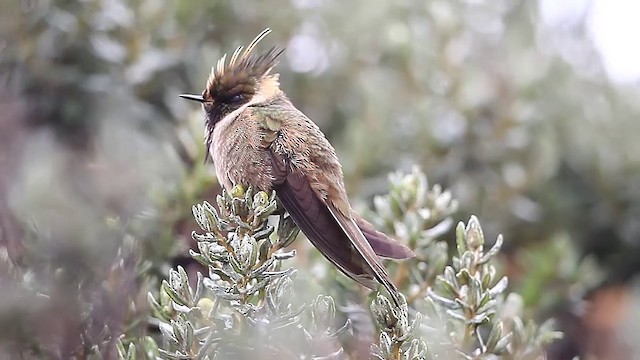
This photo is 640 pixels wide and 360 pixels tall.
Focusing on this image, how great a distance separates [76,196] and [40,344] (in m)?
0.94

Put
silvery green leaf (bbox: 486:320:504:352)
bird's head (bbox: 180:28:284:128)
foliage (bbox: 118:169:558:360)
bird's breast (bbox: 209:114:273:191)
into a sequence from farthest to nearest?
bird's head (bbox: 180:28:284:128)
bird's breast (bbox: 209:114:273:191)
silvery green leaf (bbox: 486:320:504:352)
foliage (bbox: 118:169:558:360)

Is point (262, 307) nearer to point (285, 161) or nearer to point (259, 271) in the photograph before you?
point (259, 271)

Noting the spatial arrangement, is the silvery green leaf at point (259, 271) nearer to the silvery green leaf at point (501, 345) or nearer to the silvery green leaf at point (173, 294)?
the silvery green leaf at point (173, 294)

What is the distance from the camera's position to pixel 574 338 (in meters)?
3.68

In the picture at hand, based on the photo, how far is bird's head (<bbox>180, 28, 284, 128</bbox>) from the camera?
2.78 meters

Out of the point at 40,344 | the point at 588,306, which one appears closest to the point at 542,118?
the point at 588,306

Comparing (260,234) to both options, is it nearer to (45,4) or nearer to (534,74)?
(45,4)

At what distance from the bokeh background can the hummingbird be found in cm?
41

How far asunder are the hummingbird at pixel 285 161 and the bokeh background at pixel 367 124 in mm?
405

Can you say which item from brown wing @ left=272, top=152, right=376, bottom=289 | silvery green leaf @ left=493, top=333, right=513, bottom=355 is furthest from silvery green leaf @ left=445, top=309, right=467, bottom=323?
brown wing @ left=272, top=152, right=376, bottom=289

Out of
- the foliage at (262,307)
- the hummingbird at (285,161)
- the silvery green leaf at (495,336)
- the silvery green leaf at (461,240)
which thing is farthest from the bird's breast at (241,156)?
the silvery green leaf at (495,336)

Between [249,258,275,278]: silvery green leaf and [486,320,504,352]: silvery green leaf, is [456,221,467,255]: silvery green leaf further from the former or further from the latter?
[249,258,275,278]: silvery green leaf

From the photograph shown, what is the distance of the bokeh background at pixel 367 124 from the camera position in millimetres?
2924

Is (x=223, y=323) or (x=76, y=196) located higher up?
(x=223, y=323)
